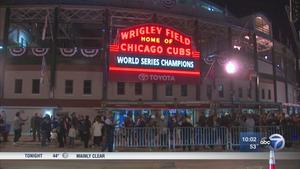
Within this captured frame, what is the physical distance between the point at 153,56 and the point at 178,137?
31.6 feet

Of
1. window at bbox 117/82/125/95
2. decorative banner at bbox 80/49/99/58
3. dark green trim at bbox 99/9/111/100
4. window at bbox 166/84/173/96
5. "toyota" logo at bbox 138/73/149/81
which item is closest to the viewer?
"toyota" logo at bbox 138/73/149/81

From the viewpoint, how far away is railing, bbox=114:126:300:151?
66.7 feet

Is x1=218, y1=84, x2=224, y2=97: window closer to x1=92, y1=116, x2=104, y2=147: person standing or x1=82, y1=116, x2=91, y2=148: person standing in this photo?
x1=82, y1=116, x2=91, y2=148: person standing

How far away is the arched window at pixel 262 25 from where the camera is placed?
52.7 m

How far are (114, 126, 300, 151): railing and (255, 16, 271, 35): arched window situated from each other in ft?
112

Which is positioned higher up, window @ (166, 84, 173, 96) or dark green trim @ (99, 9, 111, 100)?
dark green trim @ (99, 9, 111, 100)

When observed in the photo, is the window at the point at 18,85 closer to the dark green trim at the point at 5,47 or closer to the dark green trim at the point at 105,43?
the dark green trim at the point at 5,47

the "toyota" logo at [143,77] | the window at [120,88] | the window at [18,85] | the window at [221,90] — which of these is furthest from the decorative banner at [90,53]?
the "toyota" logo at [143,77]

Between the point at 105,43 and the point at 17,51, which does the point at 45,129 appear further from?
the point at 105,43

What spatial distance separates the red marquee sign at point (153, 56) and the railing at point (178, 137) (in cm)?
791

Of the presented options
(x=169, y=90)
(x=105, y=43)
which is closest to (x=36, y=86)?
(x=105, y=43)

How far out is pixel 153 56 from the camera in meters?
29.2

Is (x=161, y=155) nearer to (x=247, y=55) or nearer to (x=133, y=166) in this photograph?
(x=133, y=166)

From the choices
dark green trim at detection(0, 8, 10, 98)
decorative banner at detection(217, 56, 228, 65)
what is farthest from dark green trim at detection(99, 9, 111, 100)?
decorative banner at detection(217, 56, 228, 65)
